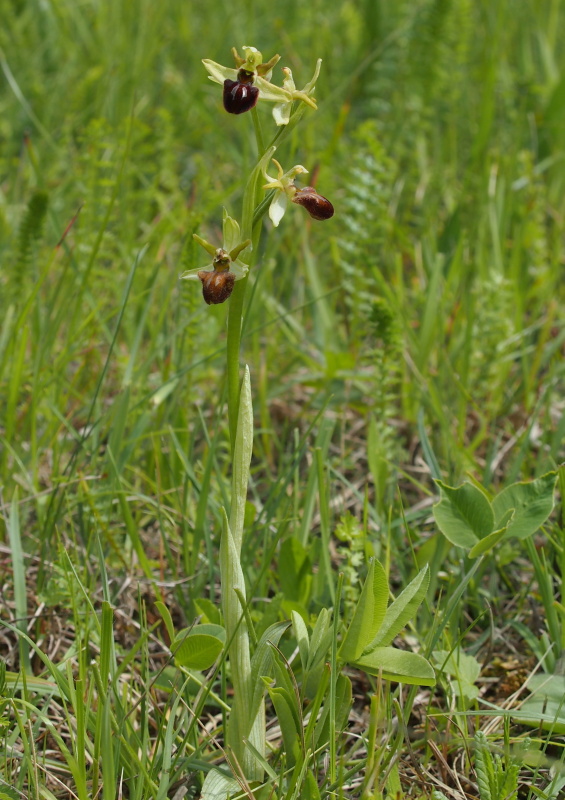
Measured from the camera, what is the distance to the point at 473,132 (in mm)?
3941

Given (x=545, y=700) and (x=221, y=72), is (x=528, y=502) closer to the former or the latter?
(x=545, y=700)

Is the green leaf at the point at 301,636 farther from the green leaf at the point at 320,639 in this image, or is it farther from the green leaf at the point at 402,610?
the green leaf at the point at 402,610

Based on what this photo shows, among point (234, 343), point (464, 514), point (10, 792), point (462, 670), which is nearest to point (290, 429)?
point (464, 514)

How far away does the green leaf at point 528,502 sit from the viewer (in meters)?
1.75

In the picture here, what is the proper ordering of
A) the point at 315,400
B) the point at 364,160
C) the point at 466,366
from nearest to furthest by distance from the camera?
1. the point at 466,366
2. the point at 315,400
3. the point at 364,160

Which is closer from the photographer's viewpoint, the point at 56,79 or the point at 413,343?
the point at 413,343

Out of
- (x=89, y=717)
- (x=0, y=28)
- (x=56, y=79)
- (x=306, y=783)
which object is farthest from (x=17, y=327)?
(x=0, y=28)

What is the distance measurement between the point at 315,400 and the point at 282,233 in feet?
2.69

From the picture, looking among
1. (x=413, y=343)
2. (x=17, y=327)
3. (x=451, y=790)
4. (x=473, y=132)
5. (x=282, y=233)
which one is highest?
(x=473, y=132)

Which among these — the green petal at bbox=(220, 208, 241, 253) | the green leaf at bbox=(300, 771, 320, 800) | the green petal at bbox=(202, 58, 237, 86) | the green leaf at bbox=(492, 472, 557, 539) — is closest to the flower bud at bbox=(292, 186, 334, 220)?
the green petal at bbox=(220, 208, 241, 253)

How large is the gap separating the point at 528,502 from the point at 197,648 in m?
0.76

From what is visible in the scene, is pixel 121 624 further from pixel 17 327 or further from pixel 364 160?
pixel 364 160

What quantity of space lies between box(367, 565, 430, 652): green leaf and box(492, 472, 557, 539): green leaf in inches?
11.4

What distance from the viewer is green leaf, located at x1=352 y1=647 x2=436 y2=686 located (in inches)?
57.7
